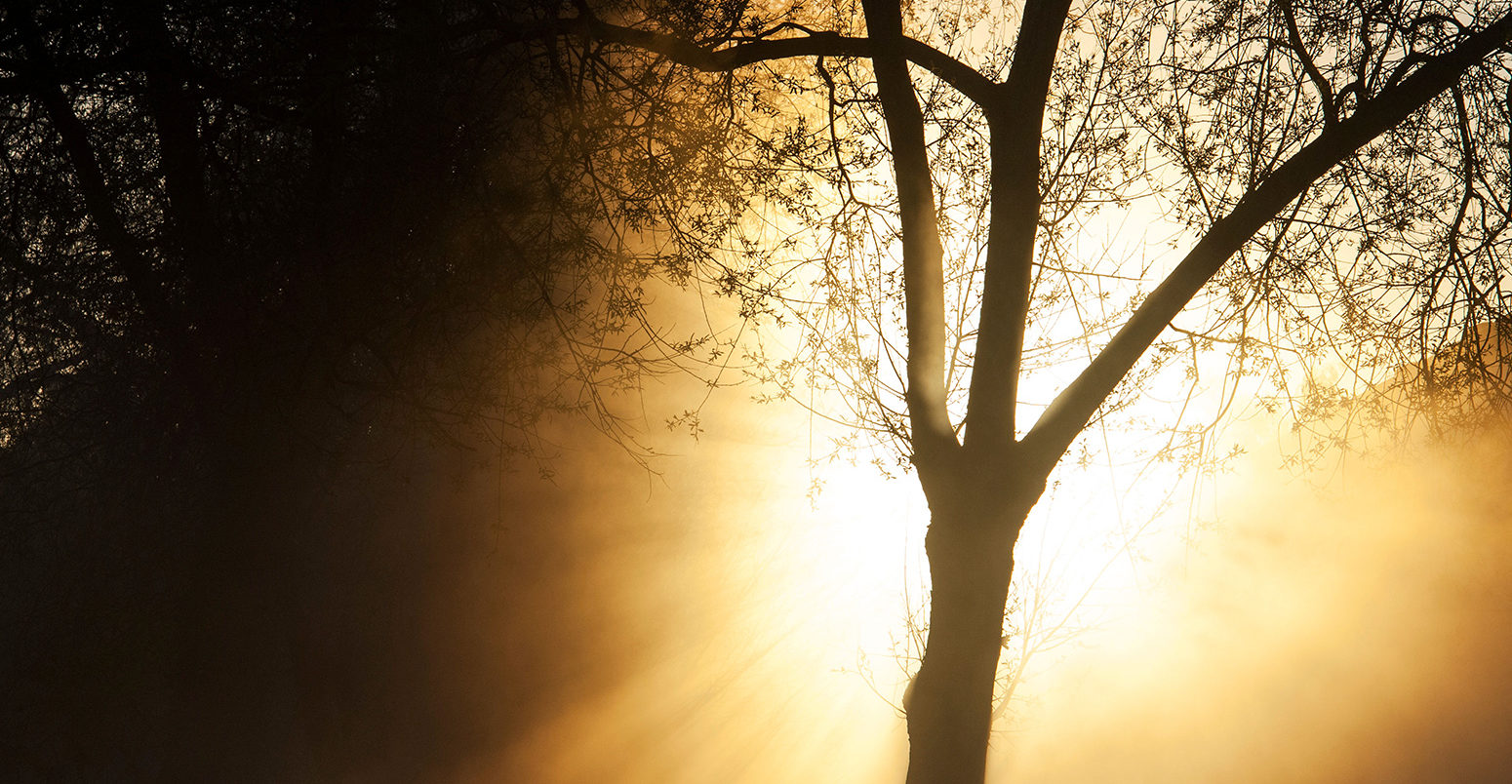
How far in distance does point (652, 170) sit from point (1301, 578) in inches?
495

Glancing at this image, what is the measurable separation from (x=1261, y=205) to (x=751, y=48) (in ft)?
6.82

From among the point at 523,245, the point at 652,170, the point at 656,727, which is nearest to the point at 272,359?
the point at 523,245

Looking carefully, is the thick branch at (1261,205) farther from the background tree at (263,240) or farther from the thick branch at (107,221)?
the thick branch at (107,221)

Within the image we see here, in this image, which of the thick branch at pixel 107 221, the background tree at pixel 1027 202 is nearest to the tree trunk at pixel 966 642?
the background tree at pixel 1027 202

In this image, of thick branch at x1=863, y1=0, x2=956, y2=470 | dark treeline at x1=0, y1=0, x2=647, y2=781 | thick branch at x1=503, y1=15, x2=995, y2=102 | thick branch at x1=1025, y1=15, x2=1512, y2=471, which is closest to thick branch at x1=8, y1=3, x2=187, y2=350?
dark treeline at x1=0, y1=0, x2=647, y2=781

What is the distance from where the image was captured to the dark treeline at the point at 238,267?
10.5 ft

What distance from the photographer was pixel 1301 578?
38.5 feet

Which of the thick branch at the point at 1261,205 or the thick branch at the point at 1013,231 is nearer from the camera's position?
the thick branch at the point at 1261,205

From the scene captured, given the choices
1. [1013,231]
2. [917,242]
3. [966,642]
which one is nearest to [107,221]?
[917,242]

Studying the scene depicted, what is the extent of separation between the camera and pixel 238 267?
3.26 m

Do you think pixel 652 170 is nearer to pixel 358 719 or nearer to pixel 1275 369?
pixel 1275 369

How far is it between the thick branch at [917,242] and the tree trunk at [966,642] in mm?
334

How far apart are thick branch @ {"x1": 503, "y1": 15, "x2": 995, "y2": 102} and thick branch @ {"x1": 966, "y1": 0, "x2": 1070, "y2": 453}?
191mm

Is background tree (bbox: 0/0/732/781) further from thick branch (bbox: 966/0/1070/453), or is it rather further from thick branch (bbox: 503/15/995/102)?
thick branch (bbox: 966/0/1070/453)
